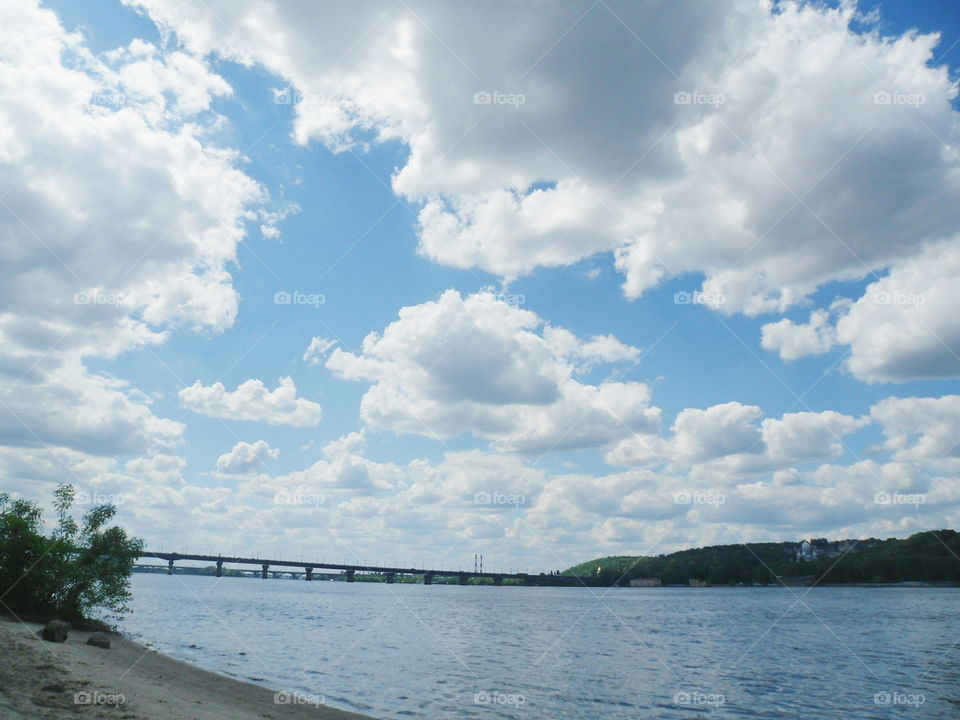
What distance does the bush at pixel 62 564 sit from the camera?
39688 millimetres

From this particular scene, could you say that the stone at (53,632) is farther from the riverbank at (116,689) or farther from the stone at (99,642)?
the stone at (99,642)

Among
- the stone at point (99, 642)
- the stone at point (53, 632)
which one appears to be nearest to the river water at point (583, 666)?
the stone at point (99, 642)

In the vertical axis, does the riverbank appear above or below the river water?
above

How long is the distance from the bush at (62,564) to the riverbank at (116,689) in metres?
3.76

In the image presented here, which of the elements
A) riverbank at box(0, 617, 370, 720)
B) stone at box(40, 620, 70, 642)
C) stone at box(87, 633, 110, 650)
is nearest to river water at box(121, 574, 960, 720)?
riverbank at box(0, 617, 370, 720)

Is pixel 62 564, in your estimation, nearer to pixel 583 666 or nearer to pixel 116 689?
pixel 116 689

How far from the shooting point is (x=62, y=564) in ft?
135

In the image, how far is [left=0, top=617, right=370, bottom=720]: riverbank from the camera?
66.6 ft

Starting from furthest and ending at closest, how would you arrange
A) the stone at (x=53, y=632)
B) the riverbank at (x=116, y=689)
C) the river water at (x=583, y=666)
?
the river water at (x=583, y=666), the stone at (x=53, y=632), the riverbank at (x=116, y=689)

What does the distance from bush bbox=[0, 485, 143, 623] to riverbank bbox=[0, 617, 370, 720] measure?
376cm

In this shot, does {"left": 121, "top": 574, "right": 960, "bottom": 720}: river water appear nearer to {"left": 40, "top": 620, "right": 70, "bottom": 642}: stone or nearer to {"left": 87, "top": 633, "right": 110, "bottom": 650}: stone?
{"left": 87, "top": 633, "right": 110, "bottom": 650}: stone

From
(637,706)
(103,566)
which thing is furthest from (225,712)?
(103,566)

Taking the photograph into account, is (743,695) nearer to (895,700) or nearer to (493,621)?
(895,700)

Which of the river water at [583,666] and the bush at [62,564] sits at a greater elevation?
the bush at [62,564]
